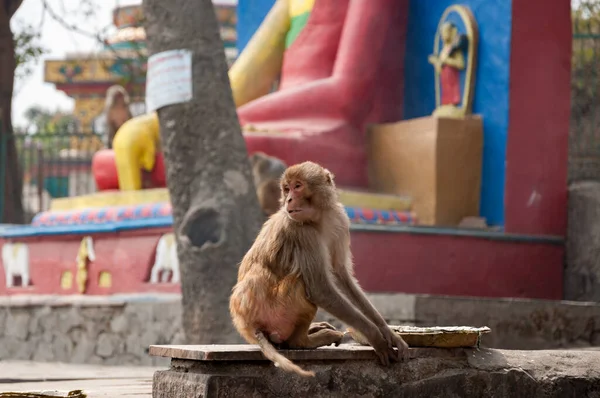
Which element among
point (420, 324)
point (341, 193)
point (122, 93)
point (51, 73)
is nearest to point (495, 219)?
point (341, 193)

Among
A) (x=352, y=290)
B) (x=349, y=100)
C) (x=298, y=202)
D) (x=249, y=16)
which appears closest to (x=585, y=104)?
(x=349, y=100)

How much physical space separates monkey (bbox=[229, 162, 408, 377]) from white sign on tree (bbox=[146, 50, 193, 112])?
304cm

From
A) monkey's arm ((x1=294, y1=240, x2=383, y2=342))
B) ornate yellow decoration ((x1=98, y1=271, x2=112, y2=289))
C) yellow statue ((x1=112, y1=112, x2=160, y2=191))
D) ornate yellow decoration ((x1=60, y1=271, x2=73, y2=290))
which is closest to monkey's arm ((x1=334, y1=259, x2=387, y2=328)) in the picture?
monkey's arm ((x1=294, y1=240, x2=383, y2=342))

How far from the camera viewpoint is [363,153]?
9125 mm

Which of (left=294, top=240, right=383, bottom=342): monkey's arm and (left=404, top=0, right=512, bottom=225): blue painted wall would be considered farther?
(left=404, top=0, right=512, bottom=225): blue painted wall

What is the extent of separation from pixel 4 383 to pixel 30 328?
11.2 feet

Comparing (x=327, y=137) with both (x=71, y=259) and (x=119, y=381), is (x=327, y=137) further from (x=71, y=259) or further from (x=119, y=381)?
(x=119, y=381)

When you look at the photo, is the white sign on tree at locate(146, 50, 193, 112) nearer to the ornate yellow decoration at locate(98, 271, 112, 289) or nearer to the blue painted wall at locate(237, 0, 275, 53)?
the ornate yellow decoration at locate(98, 271, 112, 289)

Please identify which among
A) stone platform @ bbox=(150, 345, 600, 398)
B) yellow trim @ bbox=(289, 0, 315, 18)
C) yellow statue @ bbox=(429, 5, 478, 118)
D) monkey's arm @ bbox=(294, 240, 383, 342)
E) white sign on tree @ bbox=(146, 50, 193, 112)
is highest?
yellow trim @ bbox=(289, 0, 315, 18)

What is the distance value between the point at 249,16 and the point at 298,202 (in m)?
7.15

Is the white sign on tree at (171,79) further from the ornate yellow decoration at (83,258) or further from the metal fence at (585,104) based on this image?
the metal fence at (585,104)

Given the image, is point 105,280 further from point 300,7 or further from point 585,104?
point 585,104

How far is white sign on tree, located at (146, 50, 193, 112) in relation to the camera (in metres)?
7.34

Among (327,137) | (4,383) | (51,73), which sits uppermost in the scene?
(51,73)
